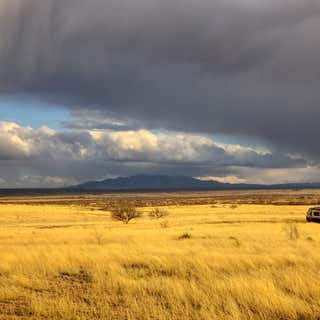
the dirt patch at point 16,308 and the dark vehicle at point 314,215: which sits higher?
the dirt patch at point 16,308

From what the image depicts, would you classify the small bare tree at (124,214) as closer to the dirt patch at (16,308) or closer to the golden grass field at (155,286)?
the golden grass field at (155,286)

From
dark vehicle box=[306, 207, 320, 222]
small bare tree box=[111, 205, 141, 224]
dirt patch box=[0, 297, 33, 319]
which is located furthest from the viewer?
small bare tree box=[111, 205, 141, 224]

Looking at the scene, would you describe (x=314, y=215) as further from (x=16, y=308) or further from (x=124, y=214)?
(x=16, y=308)

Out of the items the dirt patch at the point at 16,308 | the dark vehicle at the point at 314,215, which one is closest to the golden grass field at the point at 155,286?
the dirt patch at the point at 16,308

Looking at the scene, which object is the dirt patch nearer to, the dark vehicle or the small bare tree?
the small bare tree

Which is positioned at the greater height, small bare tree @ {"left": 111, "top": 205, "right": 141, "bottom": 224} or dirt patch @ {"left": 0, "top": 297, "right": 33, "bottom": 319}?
dirt patch @ {"left": 0, "top": 297, "right": 33, "bottom": 319}

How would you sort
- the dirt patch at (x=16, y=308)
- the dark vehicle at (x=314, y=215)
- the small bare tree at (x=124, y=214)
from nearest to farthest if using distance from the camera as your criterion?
the dirt patch at (x=16, y=308) < the dark vehicle at (x=314, y=215) < the small bare tree at (x=124, y=214)

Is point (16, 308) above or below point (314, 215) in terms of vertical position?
above

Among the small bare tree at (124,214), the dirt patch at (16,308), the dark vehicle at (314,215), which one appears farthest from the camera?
the small bare tree at (124,214)

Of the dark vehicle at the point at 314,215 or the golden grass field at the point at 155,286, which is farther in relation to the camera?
the dark vehicle at the point at 314,215

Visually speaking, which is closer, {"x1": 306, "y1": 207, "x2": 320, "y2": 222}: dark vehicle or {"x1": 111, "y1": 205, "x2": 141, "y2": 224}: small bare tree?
{"x1": 306, "y1": 207, "x2": 320, "y2": 222}: dark vehicle

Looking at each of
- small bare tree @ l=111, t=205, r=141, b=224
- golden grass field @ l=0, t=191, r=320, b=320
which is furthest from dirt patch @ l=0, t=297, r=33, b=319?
small bare tree @ l=111, t=205, r=141, b=224

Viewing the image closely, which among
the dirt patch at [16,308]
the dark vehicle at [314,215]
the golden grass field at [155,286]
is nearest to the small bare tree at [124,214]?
the dark vehicle at [314,215]

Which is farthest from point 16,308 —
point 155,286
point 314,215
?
point 314,215
